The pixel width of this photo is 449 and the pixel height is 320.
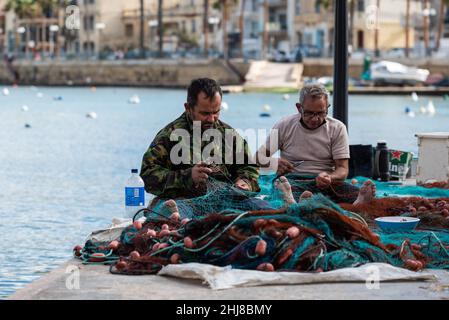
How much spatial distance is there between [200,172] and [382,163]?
4863 mm

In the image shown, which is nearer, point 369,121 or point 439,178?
point 439,178

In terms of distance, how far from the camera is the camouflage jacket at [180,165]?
894cm

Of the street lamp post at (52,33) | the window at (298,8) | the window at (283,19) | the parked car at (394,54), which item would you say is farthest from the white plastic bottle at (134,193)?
the street lamp post at (52,33)

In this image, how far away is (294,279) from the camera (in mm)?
6895

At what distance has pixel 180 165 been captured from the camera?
29.6 ft

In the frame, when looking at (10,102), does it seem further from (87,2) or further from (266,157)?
(266,157)

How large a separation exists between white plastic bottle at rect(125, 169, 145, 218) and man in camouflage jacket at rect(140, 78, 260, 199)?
1.62 ft

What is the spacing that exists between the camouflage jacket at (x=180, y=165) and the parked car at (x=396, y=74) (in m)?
60.2

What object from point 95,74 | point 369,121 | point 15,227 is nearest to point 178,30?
point 95,74

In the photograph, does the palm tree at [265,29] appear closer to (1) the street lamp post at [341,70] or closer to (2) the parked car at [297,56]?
(2) the parked car at [297,56]

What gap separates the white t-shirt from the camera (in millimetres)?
10008

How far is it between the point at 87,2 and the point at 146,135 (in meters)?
71.1

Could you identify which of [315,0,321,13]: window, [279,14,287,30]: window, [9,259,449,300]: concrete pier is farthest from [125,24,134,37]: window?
[9,259,449,300]: concrete pier

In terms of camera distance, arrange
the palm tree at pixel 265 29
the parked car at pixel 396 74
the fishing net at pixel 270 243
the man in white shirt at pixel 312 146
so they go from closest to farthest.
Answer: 1. the fishing net at pixel 270 243
2. the man in white shirt at pixel 312 146
3. the parked car at pixel 396 74
4. the palm tree at pixel 265 29
